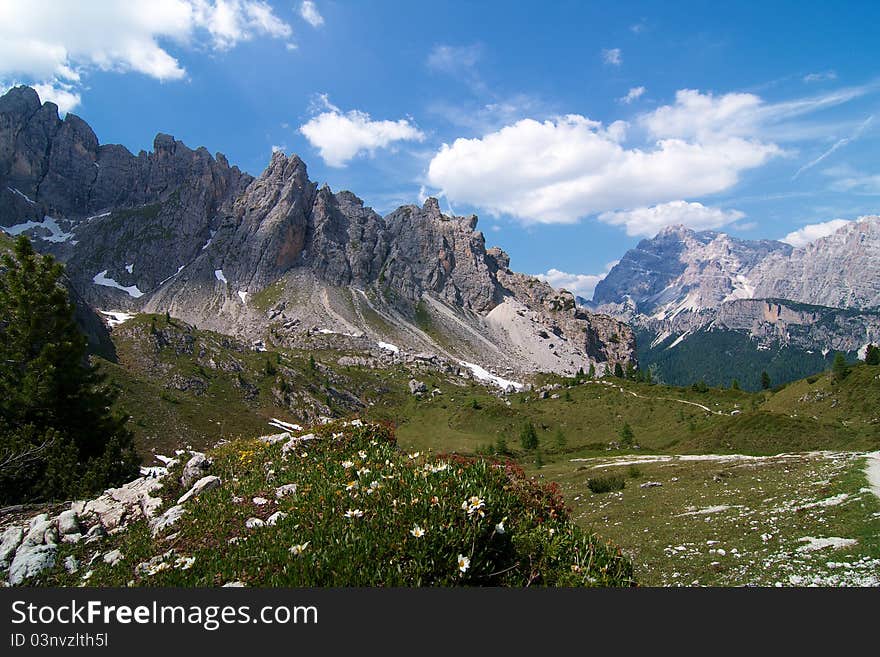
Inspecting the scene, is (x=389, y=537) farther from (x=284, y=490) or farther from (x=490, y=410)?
(x=490, y=410)

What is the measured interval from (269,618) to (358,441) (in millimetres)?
7407

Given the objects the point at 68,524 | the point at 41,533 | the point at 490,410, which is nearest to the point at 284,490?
the point at 68,524

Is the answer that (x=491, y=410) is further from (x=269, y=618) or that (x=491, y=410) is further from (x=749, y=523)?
(x=269, y=618)

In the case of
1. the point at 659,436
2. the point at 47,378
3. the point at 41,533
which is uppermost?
the point at 47,378

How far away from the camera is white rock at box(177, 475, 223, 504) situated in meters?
11.5

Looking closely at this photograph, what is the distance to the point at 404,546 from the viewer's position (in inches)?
272

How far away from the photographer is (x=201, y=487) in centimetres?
1186

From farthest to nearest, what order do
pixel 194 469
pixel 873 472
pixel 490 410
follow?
1. pixel 490 410
2. pixel 873 472
3. pixel 194 469

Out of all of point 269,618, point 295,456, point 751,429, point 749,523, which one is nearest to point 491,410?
point 751,429

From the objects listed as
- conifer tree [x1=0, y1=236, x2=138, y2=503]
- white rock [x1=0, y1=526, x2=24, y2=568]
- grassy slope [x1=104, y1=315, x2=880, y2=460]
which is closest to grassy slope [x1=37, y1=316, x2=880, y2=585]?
grassy slope [x1=104, y1=315, x2=880, y2=460]

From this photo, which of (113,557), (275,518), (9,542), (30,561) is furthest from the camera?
(9,542)

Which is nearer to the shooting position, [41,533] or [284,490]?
[284,490]

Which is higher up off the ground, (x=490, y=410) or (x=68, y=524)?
(x=68, y=524)

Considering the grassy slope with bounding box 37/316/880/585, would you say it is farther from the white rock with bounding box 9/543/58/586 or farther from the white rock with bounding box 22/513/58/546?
the white rock with bounding box 22/513/58/546
